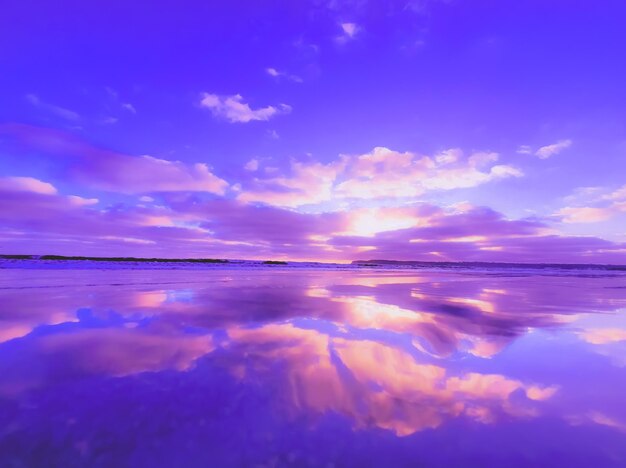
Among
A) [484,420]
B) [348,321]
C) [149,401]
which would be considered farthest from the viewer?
[348,321]

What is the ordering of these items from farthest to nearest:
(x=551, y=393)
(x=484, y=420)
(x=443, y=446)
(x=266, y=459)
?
(x=551, y=393), (x=484, y=420), (x=443, y=446), (x=266, y=459)

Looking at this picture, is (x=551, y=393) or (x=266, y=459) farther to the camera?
(x=551, y=393)

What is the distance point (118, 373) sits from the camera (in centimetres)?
334

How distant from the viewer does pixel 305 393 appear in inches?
116

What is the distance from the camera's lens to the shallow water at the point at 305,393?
81.7 inches

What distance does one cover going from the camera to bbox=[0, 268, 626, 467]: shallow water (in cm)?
207

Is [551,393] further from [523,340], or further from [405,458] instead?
[523,340]

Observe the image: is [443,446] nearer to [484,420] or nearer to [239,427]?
[484,420]

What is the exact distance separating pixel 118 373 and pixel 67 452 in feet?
4.67

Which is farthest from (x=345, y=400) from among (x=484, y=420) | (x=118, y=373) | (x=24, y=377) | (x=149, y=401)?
(x=24, y=377)

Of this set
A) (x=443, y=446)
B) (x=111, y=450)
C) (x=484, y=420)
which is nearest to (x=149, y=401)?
(x=111, y=450)

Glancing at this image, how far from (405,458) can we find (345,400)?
842 millimetres

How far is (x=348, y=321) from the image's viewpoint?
6164 mm

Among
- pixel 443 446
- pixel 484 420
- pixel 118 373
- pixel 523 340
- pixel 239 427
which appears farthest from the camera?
pixel 523 340
